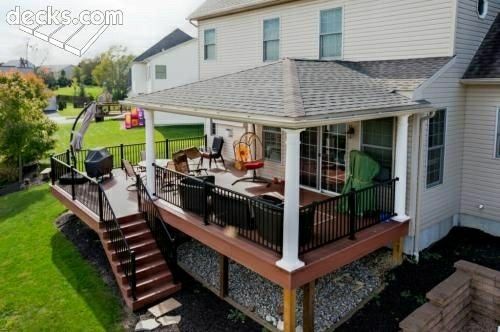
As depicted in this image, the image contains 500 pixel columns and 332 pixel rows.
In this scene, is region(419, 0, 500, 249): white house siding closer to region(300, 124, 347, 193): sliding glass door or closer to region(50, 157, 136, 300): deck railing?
region(300, 124, 347, 193): sliding glass door

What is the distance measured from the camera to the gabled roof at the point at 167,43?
34594mm

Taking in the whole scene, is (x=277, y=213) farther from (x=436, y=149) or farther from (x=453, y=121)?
(x=453, y=121)

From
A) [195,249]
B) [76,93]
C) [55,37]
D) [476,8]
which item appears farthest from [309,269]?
[76,93]

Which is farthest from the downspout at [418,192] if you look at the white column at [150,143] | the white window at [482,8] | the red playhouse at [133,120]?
the red playhouse at [133,120]

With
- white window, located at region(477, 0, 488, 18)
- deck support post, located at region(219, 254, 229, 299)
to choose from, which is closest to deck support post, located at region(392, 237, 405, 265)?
deck support post, located at region(219, 254, 229, 299)

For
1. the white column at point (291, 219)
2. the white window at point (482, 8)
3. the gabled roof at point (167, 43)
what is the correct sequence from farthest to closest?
the gabled roof at point (167, 43), the white window at point (482, 8), the white column at point (291, 219)

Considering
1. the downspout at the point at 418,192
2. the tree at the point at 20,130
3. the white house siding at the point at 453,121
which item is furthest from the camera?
the tree at the point at 20,130

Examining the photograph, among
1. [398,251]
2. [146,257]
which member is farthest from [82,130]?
[398,251]

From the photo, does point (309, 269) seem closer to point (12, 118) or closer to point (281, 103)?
point (281, 103)

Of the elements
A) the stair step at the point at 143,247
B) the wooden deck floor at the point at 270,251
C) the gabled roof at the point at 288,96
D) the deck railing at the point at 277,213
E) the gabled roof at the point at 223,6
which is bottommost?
the stair step at the point at 143,247

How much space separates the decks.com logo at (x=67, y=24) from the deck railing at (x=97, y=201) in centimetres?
956

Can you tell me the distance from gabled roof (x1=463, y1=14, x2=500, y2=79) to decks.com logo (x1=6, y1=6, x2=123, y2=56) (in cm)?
1732

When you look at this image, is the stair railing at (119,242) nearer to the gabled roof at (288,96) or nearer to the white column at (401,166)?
the gabled roof at (288,96)

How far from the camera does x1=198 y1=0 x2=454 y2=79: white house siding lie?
8.87 m
